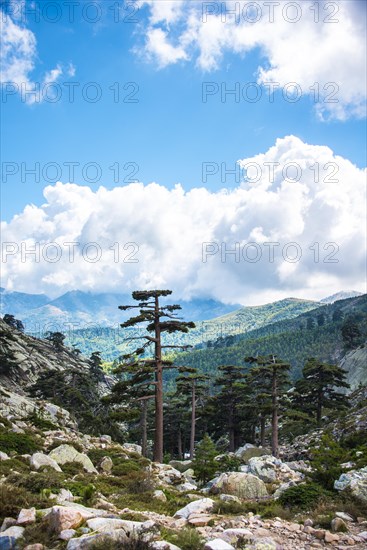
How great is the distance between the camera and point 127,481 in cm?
1611

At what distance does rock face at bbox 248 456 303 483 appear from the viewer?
19688 mm

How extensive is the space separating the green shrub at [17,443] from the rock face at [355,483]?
14152 mm

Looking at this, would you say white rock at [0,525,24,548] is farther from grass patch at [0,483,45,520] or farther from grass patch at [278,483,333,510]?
grass patch at [278,483,333,510]

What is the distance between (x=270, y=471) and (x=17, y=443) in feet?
43.1

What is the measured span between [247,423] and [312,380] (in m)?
9.92

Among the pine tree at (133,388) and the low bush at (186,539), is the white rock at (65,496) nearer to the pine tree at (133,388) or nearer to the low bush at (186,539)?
→ the low bush at (186,539)

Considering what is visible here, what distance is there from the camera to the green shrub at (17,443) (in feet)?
58.8

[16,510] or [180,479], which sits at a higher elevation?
[16,510]

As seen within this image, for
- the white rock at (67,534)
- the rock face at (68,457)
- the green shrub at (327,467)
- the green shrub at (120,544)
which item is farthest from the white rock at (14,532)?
the rock face at (68,457)

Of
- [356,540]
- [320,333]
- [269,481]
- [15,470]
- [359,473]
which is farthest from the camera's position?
[320,333]

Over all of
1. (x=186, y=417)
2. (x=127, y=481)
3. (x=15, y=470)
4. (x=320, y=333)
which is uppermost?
(x=320, y=333)

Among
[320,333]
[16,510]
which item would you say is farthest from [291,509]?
[320,333]

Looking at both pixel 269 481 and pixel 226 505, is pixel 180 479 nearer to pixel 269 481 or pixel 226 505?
pixel 269 481

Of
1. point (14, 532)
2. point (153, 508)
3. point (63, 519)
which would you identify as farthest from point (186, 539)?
point (153, 508)
